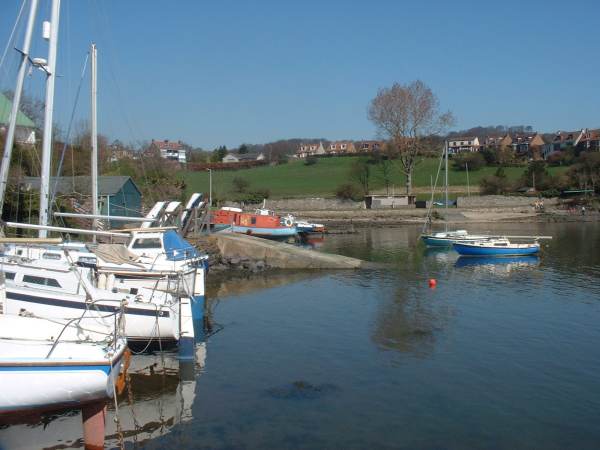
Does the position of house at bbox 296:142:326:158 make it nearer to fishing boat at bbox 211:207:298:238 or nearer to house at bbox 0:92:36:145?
fishing boat at bbox 211:207:298:238

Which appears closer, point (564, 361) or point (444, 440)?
point (444, 440)

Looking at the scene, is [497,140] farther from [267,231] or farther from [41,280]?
[41,280]

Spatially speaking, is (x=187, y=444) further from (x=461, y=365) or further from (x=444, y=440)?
(x=461, y=365)

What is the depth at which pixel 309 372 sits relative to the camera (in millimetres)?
15828

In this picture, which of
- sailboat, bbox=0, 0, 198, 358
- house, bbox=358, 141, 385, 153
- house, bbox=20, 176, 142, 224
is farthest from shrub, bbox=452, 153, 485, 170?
sailboat, bbox=0, 0, 198, 358

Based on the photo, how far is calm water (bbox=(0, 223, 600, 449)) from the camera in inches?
474

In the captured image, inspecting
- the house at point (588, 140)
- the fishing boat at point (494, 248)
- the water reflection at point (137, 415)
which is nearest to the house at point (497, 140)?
the house at point (588, 140)

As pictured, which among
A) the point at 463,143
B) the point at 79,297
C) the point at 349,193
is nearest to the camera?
the point at 79,297

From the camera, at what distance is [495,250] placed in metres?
39.4

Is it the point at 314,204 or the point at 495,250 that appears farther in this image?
the point at 314,204

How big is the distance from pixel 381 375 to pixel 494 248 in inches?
1027

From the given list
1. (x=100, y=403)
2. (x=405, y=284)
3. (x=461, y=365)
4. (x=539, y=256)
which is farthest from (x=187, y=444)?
(x=539, y=256)

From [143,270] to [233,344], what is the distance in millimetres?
3522

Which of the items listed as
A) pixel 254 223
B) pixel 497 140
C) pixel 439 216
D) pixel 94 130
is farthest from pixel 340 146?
pixel 94 130
